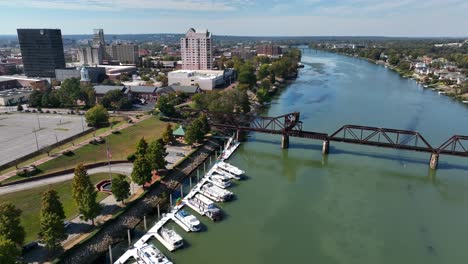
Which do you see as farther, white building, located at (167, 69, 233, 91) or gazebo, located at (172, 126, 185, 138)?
white building, located at (167, 69, 233, 91)

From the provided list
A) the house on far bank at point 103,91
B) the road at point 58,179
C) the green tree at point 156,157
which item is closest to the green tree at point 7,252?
the road at point 58,179

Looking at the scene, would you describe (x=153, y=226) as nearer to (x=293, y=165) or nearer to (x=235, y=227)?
(x=235, y=227)

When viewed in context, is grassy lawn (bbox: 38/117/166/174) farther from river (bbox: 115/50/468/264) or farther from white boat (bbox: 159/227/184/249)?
white boat (bbox: 159/227/184/249)

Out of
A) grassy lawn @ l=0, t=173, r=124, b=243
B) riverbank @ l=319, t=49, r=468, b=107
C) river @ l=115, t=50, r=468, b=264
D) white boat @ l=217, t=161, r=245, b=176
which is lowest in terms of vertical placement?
river @ l=115, t=50, r=468, b=264

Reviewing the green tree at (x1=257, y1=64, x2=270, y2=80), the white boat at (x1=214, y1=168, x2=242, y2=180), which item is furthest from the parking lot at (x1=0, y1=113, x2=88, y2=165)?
the green tree at (x1=257, y1=64, x2=270, y2=80)

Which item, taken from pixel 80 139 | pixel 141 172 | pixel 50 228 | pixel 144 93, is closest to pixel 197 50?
pixel 144 93

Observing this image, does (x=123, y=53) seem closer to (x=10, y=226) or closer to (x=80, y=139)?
(x=80, y=139)

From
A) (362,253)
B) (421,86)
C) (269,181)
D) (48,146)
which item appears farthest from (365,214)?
(421,86)
